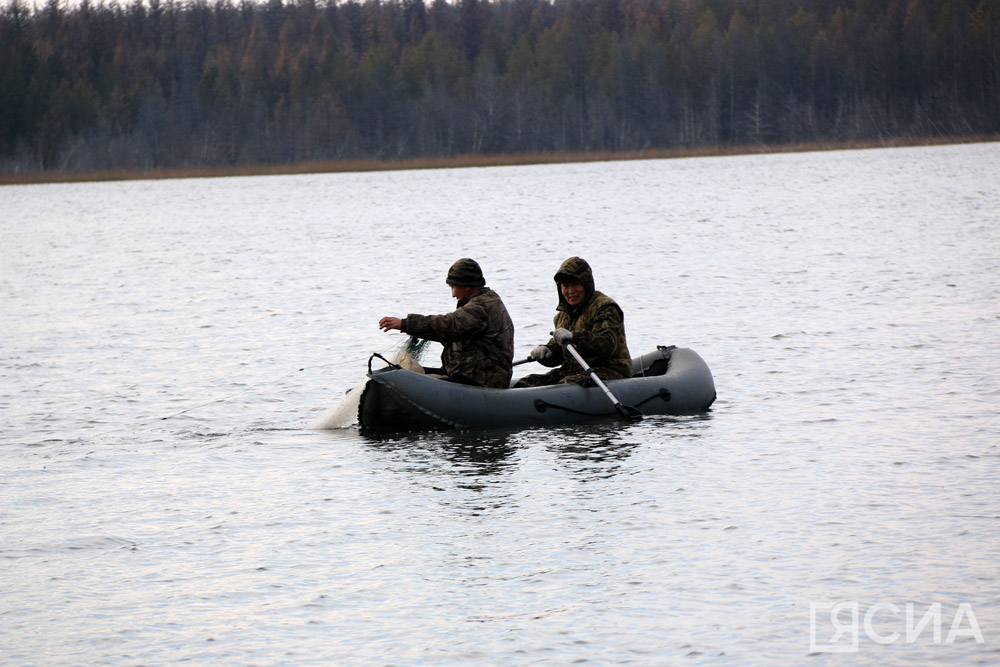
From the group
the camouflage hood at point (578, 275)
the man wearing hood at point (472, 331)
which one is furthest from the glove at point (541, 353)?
the camouflage hood at point (578, 275)

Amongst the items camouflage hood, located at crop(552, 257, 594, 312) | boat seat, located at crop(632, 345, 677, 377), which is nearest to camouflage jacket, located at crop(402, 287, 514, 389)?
camouflage hood, located at crop(552, 257, 594, 312)

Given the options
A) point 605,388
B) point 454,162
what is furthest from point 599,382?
point 454,162

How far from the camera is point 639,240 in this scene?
33.7m

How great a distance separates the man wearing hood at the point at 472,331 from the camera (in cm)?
1045

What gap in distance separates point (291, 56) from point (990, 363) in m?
112

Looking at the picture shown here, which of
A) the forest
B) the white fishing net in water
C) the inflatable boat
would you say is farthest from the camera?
the forest

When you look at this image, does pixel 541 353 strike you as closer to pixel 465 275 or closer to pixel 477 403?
pixel 477 403

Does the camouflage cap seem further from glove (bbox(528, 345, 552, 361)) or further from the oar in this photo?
the oar

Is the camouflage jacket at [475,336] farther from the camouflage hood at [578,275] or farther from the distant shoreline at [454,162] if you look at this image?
the distant shoreline at [454,162]

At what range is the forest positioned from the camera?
92.3 meters

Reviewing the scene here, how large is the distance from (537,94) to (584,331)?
285 ft

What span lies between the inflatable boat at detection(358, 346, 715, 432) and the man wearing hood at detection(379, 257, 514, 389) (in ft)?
0.75

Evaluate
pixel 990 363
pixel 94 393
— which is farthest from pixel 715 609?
pixel 94 393

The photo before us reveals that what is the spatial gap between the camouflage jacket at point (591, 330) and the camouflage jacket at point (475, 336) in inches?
17.3
